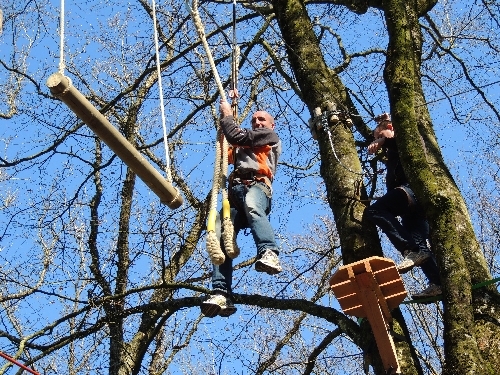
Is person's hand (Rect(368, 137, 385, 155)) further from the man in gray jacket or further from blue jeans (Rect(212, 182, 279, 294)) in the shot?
blue jeans (Rect(212, 182, 279, 294))

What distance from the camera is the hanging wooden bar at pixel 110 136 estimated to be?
123 inches

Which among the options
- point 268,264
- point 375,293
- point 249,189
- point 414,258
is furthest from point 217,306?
point 414,258

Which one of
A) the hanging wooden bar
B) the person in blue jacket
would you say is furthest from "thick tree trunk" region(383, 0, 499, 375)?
the hanging wooden bar

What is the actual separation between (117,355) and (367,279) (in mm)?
3360

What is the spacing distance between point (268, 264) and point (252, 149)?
0.86 m

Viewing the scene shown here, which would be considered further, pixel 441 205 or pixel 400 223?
pixel 400 223

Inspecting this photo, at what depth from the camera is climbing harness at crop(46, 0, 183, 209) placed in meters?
3.12

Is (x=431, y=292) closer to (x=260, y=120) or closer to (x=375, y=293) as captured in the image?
(x=375, y=293)

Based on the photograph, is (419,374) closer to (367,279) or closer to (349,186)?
(367,279)

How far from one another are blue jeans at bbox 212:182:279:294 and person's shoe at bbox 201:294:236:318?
7 cm

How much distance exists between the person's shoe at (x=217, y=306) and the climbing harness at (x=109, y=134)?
Result: 0.95 metres

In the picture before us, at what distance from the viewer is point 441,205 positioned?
164 inches

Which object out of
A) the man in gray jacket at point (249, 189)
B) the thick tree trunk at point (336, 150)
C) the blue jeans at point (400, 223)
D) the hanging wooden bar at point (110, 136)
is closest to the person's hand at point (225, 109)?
the man in gray jacket at point (249, 189)

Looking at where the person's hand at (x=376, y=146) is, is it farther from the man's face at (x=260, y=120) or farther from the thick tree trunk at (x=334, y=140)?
the man's face at (x=260, y=120)
